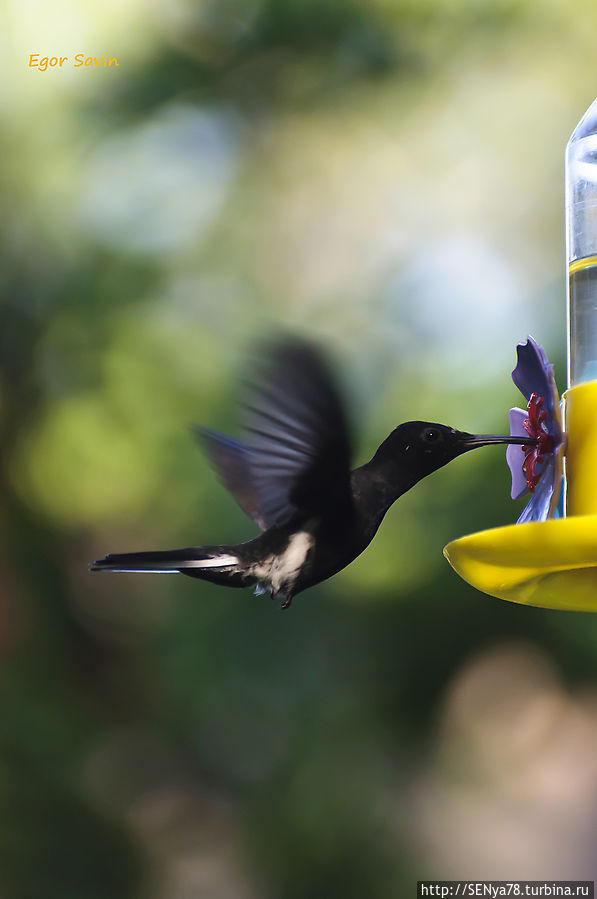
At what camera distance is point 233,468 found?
6.30ft

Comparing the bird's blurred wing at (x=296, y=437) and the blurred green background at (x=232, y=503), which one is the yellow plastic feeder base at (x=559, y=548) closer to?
the bird's blurred wing at (x=296, y=437)

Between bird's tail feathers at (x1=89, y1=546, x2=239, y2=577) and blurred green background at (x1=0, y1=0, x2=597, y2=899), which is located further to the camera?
blurred green background at (x1=0, y1=0, x2=597, y2=899)

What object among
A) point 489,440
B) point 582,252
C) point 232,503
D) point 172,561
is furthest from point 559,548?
point 232,503

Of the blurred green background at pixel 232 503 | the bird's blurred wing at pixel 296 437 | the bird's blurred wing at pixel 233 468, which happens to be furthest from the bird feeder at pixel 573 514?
the blurred green background at pixel 232 503

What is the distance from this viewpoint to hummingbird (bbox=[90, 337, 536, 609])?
68.6 inches

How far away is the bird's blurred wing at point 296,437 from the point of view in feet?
5.12

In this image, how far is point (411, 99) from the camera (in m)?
5.44

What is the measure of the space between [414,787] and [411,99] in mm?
3580

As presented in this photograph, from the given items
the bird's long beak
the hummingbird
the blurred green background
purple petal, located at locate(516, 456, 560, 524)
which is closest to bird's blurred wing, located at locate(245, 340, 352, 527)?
the hummingbird

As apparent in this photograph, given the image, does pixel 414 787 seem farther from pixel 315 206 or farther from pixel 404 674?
pixel 315 206

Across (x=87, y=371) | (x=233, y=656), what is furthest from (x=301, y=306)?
(x=233, y=656)

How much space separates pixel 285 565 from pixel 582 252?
111cm

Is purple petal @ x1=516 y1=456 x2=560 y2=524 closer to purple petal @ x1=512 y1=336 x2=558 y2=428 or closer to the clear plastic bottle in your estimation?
purple petal @ x1=512 y1=336 x2=558 y2=428

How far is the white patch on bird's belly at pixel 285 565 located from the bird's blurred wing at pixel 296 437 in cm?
5
